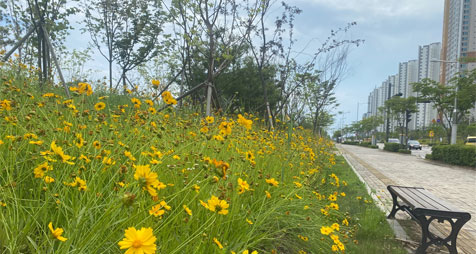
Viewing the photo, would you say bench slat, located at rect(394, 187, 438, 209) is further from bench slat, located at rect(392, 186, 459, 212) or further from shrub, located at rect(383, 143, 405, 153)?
shrub, located at rect(383, 143, 405, 153)

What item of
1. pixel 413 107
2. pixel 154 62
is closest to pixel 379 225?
pixel 154 62

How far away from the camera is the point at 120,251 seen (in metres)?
1.11

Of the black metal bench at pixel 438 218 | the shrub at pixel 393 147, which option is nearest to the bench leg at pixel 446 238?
the black metal bench at pixel 438 218

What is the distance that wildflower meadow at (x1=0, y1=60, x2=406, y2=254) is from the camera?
3.29 ft

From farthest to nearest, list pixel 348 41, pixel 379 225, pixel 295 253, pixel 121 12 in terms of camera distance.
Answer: pixel 348 41, pixel 121 12, pixel 379 225, pixel 295 253

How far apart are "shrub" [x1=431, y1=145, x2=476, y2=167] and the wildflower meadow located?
37.8 feet

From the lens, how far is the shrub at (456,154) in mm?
11477

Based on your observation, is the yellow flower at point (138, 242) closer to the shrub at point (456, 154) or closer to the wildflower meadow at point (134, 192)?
the wildflower meadow at point (134, 192)

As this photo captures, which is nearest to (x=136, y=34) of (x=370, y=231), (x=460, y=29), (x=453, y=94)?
(x=370, y=231)

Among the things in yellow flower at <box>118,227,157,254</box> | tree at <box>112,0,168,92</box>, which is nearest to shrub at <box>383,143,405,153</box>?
tree at <box>112,0,168,92</box>

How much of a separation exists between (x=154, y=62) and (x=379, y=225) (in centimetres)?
896

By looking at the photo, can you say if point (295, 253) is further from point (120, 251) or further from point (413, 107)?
point (413, 107)

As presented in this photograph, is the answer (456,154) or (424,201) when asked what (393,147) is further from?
(424,201)

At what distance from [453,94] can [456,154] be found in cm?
813
